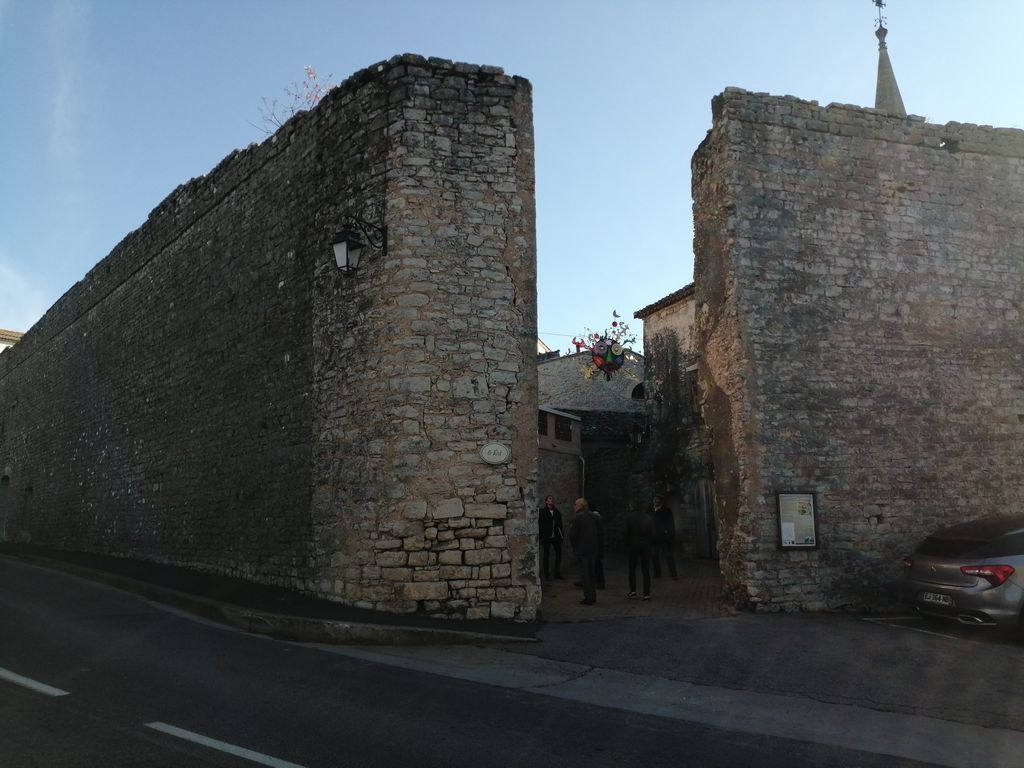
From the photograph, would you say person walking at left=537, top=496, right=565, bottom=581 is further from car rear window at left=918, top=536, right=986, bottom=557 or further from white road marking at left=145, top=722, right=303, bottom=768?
white road marking at left=145, top=722, right=303, bottom=768

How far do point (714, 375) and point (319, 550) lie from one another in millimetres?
5936

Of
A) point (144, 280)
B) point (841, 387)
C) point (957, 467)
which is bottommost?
point (957, 467)

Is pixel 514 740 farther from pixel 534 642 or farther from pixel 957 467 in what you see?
pixel 957 467

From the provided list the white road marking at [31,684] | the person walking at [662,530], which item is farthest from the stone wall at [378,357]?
the person walking at [662,530]

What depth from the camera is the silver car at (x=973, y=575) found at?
8.06 metres

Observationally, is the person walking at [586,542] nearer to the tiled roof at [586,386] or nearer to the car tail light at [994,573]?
the car tail light at [994,573]

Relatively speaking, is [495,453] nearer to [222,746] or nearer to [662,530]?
[222,746]

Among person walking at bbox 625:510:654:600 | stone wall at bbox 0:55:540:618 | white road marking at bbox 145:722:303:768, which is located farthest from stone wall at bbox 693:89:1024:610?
white road marking at bbox 145:722:303:768

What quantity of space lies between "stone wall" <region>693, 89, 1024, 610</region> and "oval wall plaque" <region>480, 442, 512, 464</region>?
3294 mm

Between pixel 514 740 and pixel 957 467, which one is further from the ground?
pixel 957 467

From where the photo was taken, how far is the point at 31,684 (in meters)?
5.84

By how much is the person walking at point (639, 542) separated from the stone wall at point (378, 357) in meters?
2.64

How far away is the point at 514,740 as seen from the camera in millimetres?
4809

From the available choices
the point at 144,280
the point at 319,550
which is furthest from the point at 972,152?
the point at 144,280
